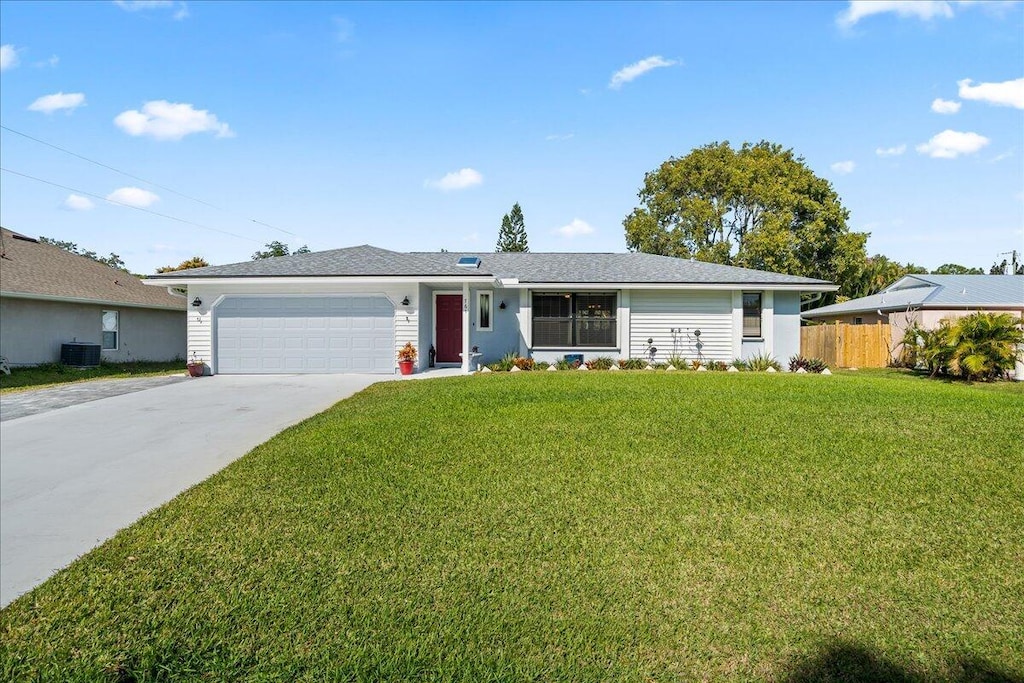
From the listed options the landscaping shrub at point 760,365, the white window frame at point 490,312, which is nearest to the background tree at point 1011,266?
the landscaping shrub at point 760,365

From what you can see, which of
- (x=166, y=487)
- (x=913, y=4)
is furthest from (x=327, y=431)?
(x=913, y=4)

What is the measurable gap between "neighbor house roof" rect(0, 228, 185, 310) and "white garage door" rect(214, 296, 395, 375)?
6554 mm

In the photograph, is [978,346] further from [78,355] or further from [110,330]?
[110,330]

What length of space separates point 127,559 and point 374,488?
1947 mm

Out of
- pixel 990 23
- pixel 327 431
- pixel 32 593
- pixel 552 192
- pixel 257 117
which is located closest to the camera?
pixel 32 593

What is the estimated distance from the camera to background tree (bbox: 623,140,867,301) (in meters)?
31.1

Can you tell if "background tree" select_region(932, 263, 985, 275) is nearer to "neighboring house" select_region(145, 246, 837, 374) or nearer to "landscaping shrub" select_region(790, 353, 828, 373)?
"landscaping shrub" select_region(790, 353, 828, 373)

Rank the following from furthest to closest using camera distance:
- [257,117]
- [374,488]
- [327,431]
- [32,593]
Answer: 1. [257,117]
2. [327,431]
3. [374,488]
4. [32,593]

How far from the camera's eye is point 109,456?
6910mm

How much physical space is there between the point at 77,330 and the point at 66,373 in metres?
3.33

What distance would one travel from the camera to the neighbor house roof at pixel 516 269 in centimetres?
1488

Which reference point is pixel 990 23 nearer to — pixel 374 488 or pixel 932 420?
pixel 932 420

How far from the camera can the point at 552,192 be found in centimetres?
2227

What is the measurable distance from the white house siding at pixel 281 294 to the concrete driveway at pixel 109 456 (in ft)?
10.8
